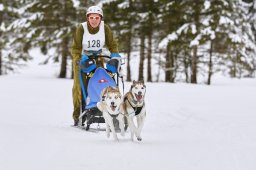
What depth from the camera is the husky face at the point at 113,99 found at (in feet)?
23.2

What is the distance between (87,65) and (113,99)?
140 centimetres

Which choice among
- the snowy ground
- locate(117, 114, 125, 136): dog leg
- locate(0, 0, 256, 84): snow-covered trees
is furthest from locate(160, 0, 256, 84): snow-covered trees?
locate(117, 114, 125, 136): dog leg

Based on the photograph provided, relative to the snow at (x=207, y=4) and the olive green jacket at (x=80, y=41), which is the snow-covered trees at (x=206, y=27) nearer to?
the snow at (x=207, y=4)

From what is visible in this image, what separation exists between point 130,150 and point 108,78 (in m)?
2.04

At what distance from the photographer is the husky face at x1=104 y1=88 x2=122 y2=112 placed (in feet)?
23.2

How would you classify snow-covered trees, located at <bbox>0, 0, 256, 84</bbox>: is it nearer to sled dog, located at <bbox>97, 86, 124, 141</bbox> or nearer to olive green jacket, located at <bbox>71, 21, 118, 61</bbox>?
olive green jacket, located at <bbox>71, 21, 118, 61</bbox>

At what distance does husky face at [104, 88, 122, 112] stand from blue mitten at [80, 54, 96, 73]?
125cm

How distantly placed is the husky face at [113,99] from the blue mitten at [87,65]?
125cm

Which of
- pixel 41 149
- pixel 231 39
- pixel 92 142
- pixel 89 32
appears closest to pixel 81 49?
pixel 89 32

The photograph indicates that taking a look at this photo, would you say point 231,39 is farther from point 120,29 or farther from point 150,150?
point 150,150

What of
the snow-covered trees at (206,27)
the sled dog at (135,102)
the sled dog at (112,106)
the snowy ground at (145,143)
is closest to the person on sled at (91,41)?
the sled dog at (112,106)

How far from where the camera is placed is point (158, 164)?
5656mm

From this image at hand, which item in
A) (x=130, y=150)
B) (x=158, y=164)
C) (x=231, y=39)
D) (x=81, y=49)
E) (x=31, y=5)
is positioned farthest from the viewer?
(x=31, y=5)

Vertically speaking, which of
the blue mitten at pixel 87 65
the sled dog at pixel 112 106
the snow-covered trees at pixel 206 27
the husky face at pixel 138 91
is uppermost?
the snow-covered trees at pixel 206 27
